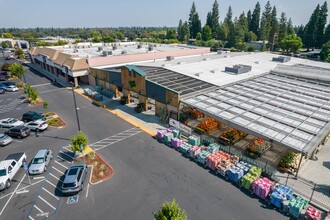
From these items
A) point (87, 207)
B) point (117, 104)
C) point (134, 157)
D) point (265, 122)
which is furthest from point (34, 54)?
point (265, 122)

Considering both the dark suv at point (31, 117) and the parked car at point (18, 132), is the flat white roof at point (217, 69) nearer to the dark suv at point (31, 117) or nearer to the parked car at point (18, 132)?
the dark suv at point (31, 117)

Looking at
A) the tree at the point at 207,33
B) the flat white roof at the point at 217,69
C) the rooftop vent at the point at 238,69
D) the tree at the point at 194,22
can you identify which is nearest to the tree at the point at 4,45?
the tree at the point at 194,22

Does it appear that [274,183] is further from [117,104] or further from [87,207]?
[117,104]

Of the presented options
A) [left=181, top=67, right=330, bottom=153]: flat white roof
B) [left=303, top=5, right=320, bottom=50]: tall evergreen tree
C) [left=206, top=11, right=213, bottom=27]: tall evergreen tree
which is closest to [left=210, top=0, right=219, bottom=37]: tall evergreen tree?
[left=206, top=11, right=213, bottom=27]: tall evergreen tree

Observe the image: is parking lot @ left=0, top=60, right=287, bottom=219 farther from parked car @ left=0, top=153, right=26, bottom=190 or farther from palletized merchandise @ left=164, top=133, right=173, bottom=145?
palletized merchandise @ left=164, top=133, right=173, bottom=145

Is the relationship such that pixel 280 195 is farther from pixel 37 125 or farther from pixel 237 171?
pixel 37 125

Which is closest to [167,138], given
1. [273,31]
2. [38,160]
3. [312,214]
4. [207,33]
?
[38,160]
